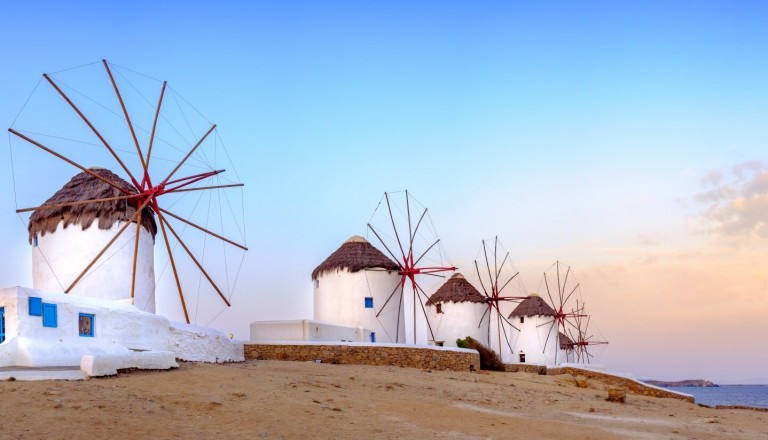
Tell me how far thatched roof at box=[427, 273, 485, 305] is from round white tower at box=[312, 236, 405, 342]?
8.06m

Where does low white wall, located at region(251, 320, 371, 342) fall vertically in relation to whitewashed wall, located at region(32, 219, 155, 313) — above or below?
below

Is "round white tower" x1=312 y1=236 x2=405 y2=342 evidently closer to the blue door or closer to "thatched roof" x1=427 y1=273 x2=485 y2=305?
"thatched roof" x1=427 y1=273 x2=485 y2=305

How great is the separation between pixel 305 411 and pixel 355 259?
65.0 ft

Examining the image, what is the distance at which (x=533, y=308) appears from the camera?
47.2 metres

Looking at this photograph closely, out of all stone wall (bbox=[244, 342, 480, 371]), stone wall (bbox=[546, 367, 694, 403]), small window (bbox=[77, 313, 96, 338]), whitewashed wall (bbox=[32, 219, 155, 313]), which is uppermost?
whitewashed wall (bbox=[32, 219, 155, 313])

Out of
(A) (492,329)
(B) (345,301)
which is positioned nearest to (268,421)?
(B) (345,301)

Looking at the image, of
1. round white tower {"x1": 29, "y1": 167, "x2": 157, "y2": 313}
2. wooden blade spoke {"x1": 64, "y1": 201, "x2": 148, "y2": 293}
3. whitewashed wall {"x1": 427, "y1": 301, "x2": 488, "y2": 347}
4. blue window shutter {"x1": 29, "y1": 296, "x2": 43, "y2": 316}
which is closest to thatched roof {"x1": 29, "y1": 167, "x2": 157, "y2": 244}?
round white tower {"x1": 29, "y1": 167, "x2": 157, "y2": 313}

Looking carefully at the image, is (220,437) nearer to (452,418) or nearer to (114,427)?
(114,427)

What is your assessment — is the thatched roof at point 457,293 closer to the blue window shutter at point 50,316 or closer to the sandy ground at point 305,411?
the sandy ground at point 305,411

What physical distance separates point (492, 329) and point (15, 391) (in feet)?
121

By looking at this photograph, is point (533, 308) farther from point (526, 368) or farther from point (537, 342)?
point (526, 368)

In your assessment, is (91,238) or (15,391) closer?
(15,391)

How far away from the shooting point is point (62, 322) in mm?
16812

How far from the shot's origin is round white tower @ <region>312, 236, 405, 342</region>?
108 feet
